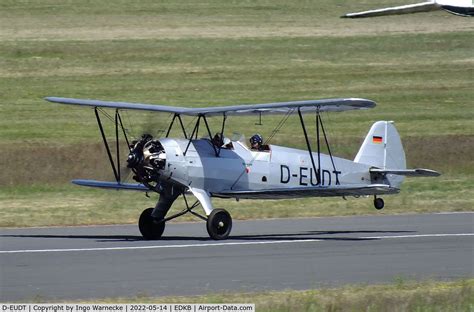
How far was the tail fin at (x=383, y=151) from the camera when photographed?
73.6 feet

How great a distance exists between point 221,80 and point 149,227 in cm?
2147

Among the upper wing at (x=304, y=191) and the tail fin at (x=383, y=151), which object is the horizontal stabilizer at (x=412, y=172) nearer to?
the tail fin at (x=383, y=151)

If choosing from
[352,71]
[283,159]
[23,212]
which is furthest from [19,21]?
[283,159]

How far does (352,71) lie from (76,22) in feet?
41.7

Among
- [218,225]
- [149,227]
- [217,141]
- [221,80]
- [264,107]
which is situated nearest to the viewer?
[218,225]

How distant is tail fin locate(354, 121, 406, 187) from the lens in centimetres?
2242

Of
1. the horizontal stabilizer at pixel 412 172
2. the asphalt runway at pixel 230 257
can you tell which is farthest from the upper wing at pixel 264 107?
the asphalt runway at pixel 230 257

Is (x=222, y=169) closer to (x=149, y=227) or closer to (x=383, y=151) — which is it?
(x=149, y=227)

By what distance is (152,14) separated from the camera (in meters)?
49.8

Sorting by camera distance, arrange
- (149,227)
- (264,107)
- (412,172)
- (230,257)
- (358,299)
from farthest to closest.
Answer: (412,172), (264,107), (149,227), (230,257), (358,299)

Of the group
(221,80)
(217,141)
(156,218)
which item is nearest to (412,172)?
(217,141)

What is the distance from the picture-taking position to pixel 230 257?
53.6 ft

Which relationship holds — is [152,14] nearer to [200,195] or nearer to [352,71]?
[352,71]

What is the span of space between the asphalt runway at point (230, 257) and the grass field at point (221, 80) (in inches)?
90.9
